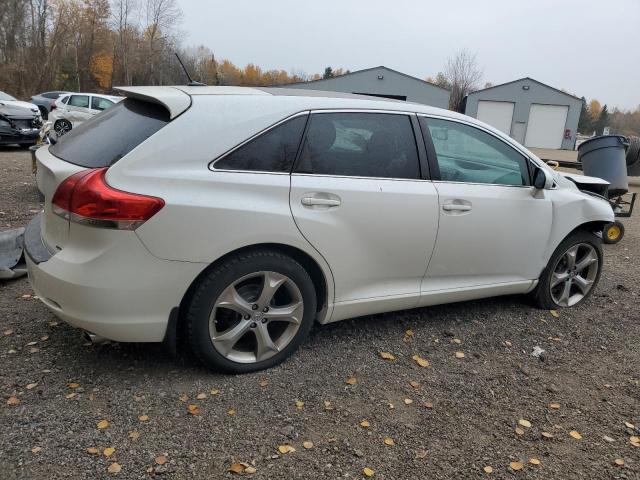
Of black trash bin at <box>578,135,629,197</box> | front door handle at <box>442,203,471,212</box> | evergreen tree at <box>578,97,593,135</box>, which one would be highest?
evergreen tree at <box>578,97,593,135</box>

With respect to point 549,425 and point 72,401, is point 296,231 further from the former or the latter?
point 549,425

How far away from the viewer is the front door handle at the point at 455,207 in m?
3.54

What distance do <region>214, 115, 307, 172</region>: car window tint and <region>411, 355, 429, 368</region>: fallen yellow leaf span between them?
1512mm

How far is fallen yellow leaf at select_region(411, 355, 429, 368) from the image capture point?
3434 millimetres

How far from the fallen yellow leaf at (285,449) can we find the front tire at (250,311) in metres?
0.65

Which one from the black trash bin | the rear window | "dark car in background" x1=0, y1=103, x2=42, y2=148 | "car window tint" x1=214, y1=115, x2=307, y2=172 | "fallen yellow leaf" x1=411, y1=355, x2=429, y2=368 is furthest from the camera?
"dark car in background" x1=0, y1=103, x2=42, y2=148

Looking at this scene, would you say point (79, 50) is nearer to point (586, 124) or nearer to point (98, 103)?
point (98, 103)

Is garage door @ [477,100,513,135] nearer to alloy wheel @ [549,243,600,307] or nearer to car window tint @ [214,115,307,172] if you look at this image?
alloy wheel @ [549,243,600,307]

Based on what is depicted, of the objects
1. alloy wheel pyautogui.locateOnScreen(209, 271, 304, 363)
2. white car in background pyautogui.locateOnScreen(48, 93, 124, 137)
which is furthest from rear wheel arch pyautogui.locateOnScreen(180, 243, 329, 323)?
white car in background pyautogui.locateOnScreen(48, 93, 124, 137)

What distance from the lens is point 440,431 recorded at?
2.76m

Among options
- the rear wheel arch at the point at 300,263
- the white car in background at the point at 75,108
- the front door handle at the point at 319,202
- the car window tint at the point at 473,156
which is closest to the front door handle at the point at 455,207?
the car window tint at the point at 473,156

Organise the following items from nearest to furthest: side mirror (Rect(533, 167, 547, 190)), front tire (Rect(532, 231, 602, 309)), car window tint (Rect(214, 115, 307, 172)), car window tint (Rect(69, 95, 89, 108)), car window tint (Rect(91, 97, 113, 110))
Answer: car window tint (Rect(214, 115, 307, 172))
side mirror (Rect(533, 167, 547, 190))
front tire (Rect(532, 231, 602, 309))
car window tint (Rect(69, 95, 89, 108))
car window tint (Rect(91, 97, 113, 110))

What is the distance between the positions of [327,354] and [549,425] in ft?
4.46

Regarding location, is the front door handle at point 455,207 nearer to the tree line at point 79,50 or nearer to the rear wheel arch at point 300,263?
the rear wheel arch at point 300,263
